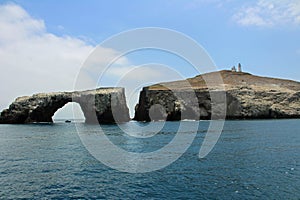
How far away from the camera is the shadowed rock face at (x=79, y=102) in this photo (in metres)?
141

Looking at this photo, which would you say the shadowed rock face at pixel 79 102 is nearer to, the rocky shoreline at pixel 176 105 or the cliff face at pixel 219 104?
the rocky shoreline at pixel 176 105

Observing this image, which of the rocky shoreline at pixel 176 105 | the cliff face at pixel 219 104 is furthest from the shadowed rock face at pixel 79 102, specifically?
the cliff face at pixel 219 104

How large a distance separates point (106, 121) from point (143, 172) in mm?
119866

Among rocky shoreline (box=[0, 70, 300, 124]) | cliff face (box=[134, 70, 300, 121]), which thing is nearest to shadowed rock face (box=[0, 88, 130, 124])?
rocky shoreline (box=[0, 70, 300, 124])

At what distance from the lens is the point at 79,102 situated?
146 m

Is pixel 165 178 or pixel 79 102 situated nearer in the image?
pixel 165 178

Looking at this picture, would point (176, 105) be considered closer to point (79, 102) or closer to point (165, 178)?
point (79, 102)

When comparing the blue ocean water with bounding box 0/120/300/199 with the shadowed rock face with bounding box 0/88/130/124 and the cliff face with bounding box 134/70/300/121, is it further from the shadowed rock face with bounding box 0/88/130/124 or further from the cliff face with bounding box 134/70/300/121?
the cliff face with bounding box 134/70/300/121

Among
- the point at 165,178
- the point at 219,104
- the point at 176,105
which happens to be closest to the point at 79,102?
the point at 176,105

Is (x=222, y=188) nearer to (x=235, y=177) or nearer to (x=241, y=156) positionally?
(x=235, y=177)

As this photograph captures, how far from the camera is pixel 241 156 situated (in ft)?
130

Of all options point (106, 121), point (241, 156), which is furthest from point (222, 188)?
point (106, 121)

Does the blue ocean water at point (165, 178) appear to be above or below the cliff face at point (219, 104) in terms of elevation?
below

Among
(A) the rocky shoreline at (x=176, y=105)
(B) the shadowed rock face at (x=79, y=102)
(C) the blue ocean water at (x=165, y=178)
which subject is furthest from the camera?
(A) the rocky shoreline at (x=176, y=105)
